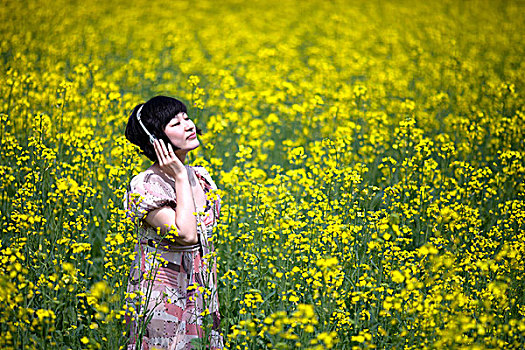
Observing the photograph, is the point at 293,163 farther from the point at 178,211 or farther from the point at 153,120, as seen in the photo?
the point at 178,211

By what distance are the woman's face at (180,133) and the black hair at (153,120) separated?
24 mm

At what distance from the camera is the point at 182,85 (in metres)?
8.48

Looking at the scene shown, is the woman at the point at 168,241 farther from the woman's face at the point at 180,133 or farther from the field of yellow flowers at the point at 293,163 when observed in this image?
the field of yellow flowers at the point at 293,163

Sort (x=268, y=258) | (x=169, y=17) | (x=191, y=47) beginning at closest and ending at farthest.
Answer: (x=268, y=258) → (x=191, y=47) → (x=169, y=17)

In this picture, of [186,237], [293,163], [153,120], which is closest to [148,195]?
[186,237]

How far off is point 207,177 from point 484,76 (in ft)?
24.6

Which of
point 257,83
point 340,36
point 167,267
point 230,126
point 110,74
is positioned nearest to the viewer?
point 167,267

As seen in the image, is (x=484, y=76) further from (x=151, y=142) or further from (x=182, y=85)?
(x=151, y=142)

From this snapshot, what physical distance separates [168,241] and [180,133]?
629 mm

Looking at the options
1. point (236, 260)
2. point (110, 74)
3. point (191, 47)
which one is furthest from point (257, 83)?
point (236, 260)

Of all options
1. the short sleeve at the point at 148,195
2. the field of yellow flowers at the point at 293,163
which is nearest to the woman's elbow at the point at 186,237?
the short sleeve at the point at 148,195

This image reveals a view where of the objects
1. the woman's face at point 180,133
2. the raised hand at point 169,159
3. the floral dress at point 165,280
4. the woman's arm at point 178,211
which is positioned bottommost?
the floral dress at point 165,280

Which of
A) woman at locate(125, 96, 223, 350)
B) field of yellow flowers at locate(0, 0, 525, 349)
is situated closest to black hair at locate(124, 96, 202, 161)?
woman at locate(125, 96, 223, 350)

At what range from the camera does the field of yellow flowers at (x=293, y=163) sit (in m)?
3.16
